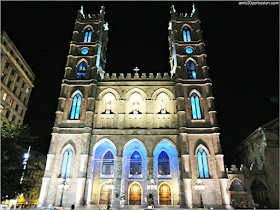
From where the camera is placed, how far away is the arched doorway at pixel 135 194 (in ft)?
85.2

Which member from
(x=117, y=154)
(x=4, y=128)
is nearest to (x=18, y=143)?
(x=4, y=128)

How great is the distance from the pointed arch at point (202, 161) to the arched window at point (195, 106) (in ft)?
14.3

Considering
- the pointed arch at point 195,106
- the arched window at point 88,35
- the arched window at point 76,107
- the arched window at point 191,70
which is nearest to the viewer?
the pointed arch at point 195,106

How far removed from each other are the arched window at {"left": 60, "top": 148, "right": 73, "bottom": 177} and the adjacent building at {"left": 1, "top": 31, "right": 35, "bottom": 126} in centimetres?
1053

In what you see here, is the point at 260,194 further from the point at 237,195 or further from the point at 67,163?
the point at 67,163

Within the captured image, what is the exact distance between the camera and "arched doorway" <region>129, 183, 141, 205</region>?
1022 inches

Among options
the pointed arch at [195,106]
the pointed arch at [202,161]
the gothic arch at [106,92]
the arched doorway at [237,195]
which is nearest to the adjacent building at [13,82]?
the gothic arch at [106,92]

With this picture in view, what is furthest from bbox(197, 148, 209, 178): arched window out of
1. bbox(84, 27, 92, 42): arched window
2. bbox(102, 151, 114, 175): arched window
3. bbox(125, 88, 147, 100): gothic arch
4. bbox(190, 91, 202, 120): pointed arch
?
bbox(84, 27, 92, 42): arched window

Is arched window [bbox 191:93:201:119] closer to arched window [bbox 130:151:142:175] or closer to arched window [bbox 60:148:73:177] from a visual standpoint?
arched window [bbox 130:151:142:175]

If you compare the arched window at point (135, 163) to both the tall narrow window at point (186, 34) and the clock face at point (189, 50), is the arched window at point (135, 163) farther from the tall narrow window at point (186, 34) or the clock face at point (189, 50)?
the tall narrow window at point (186, 34)

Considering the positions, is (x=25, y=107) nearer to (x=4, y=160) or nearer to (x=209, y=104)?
(x=4, y=160)

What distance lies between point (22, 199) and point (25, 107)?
22.2 metres

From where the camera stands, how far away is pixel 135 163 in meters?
27.7

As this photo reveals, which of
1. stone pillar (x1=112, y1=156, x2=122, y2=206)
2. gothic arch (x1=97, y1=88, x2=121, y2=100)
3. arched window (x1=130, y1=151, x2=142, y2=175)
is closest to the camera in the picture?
stone pillar (x1=112, y1=156, x2=122, y2=206)
